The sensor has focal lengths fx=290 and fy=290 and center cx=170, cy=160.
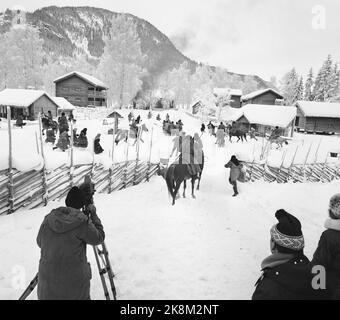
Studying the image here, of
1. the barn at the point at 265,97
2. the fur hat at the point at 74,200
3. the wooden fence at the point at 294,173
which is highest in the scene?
the barn at the point at 265,97

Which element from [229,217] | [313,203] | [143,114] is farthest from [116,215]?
[143,114]

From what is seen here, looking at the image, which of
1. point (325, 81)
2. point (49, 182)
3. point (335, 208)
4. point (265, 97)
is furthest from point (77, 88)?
point (335, 208)

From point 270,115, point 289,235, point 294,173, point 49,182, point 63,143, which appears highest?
point 270,115

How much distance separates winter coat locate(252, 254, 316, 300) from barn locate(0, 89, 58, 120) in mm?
32094

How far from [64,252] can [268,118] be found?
108 ft

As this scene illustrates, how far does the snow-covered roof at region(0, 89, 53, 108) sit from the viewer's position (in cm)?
3042

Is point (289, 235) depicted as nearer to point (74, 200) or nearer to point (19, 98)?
point (74, 200)

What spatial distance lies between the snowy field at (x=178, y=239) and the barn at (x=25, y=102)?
24.8 meters

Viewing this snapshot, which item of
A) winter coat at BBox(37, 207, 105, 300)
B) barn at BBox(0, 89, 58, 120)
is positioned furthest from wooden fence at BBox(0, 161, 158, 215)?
barn at BBox(0, 89, 58, 120)

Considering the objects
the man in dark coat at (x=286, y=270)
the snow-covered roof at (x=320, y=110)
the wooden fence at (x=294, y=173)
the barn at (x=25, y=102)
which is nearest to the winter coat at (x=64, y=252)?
the man in dark coat at (x=286, y=270)

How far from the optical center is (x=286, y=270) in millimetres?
2723

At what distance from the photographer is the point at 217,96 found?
5428 cm

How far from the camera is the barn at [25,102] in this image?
30.6 m

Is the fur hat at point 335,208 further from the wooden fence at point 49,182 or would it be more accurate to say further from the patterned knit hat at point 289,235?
the wooden fence at point 49,182
